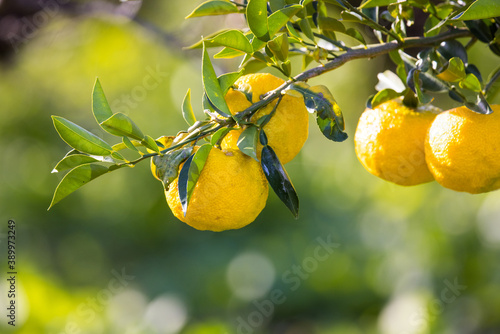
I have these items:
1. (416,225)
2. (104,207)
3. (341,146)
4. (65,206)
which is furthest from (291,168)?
(65,206)

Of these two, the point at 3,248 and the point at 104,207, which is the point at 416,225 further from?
the point at 3,248

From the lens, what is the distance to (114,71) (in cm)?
398

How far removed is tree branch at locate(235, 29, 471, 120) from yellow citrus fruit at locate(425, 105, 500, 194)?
108 millimetres

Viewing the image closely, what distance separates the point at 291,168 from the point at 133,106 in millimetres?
1338

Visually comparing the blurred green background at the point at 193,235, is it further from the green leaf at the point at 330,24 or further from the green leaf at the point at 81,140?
the green leaf at the point at 81,140

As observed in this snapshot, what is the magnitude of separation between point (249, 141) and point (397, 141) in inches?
11.4

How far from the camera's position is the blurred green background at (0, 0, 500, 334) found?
228 centimetres

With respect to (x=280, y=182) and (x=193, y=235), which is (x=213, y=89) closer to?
(x=280, y=182)

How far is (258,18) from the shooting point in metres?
0.53

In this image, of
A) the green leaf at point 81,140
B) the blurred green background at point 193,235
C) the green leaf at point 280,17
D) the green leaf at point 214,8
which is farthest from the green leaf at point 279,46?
the blurred green background at point 193,235

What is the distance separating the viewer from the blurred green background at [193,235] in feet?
7.49

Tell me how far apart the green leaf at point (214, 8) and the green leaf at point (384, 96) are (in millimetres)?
246

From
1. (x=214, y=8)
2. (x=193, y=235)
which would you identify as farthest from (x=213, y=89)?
(x=193, y=235)

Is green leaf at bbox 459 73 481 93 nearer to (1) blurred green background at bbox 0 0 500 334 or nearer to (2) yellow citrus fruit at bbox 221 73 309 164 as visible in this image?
(2) yellow citrus fruit at bbox 221 73 309 164
